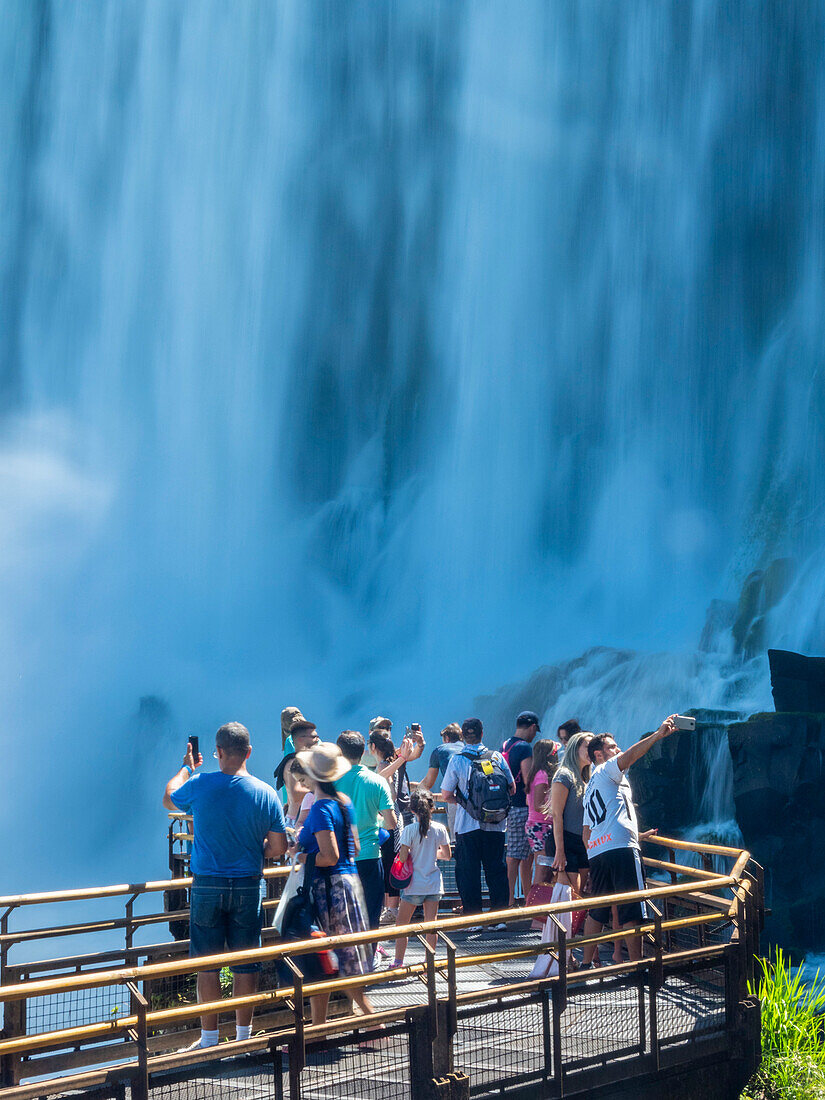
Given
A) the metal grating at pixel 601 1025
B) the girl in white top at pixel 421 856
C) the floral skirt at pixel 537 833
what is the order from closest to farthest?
the metal grating at pixel 601 1025, the girl in white top at pixel 421 856, the floral skirt at pixel 537 833

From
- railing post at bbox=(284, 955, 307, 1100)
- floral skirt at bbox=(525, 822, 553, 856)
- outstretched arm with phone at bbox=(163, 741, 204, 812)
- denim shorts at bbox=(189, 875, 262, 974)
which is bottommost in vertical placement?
railing post at bbox=(284, 955, 307, 1100)

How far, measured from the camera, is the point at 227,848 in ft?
14.8

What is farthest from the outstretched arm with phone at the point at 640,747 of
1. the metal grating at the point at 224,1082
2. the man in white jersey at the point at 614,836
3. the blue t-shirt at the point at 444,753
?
the metal grating at the point at 224,1082

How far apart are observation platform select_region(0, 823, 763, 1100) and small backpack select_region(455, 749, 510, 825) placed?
81 centimetres

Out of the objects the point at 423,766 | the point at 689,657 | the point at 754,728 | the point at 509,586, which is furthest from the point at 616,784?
the point at 423,766

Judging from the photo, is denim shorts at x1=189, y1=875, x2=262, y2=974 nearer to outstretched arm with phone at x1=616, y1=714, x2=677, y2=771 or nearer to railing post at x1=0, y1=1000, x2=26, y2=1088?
railing post at x1=0, y1=1000, x2=26, y2=1088

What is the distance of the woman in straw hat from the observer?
4.45 m

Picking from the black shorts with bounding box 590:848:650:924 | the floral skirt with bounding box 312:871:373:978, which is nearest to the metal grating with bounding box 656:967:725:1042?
the black shorts with bounding box 590:848:650:924

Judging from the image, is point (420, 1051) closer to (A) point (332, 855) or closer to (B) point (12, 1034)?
(A) point (332, 855)

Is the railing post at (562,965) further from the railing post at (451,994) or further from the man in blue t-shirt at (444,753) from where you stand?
the man in blue t-shirt at (444,753)

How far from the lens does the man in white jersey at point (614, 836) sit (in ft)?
18.2

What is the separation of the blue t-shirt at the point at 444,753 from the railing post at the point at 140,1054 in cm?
368

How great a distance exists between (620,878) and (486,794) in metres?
1.38

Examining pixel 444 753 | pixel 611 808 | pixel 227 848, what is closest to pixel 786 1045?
pixel 611 808
